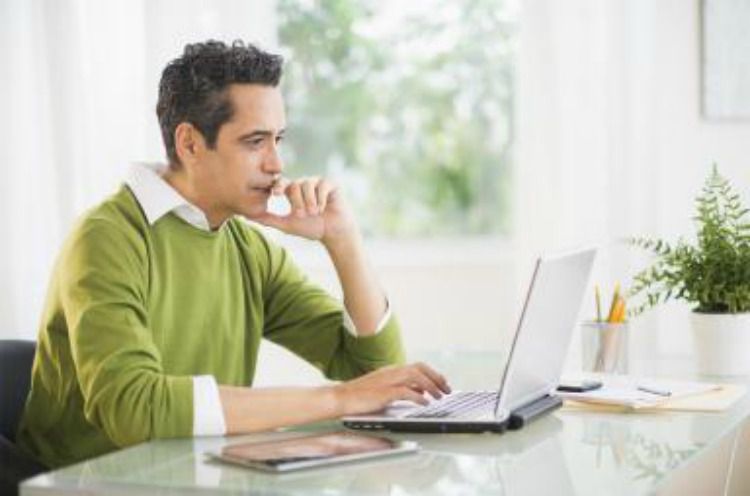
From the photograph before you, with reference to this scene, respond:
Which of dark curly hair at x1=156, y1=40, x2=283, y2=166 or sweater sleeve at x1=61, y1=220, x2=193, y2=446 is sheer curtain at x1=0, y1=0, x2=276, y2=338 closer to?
dark curly hair at x1=156, y1=40, x2=283, y2=166

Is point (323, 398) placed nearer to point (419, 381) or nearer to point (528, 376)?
point (419, 381)

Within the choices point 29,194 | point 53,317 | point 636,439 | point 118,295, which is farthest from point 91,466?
point 29,194

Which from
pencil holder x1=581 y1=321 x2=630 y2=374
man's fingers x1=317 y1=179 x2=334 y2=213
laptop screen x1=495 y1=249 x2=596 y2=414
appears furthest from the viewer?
pencil holder x1=581 y1=321 x2=630 y2=374

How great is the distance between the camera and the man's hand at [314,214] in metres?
2.39

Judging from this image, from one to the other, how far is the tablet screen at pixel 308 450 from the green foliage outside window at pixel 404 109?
275 cm

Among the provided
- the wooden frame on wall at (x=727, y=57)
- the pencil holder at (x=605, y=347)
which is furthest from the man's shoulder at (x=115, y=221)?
the wooden frame on wall at (x=727, y=57)

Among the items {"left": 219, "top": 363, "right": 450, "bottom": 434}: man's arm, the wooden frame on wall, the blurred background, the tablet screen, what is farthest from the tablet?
the wooden frame on wall

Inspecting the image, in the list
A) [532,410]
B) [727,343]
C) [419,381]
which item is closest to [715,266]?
[727,343]

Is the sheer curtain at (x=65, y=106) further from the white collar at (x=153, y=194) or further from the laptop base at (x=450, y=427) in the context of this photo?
the laptop base at (x=450, y=427)

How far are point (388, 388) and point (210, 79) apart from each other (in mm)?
642

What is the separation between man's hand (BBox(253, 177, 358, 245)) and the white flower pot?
69cm

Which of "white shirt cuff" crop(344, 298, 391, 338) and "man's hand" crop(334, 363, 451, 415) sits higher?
"white shirt cuff" crop(344, 298, 391, 338)

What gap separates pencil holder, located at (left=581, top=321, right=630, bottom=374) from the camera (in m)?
2.53

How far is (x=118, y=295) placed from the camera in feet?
6.86
